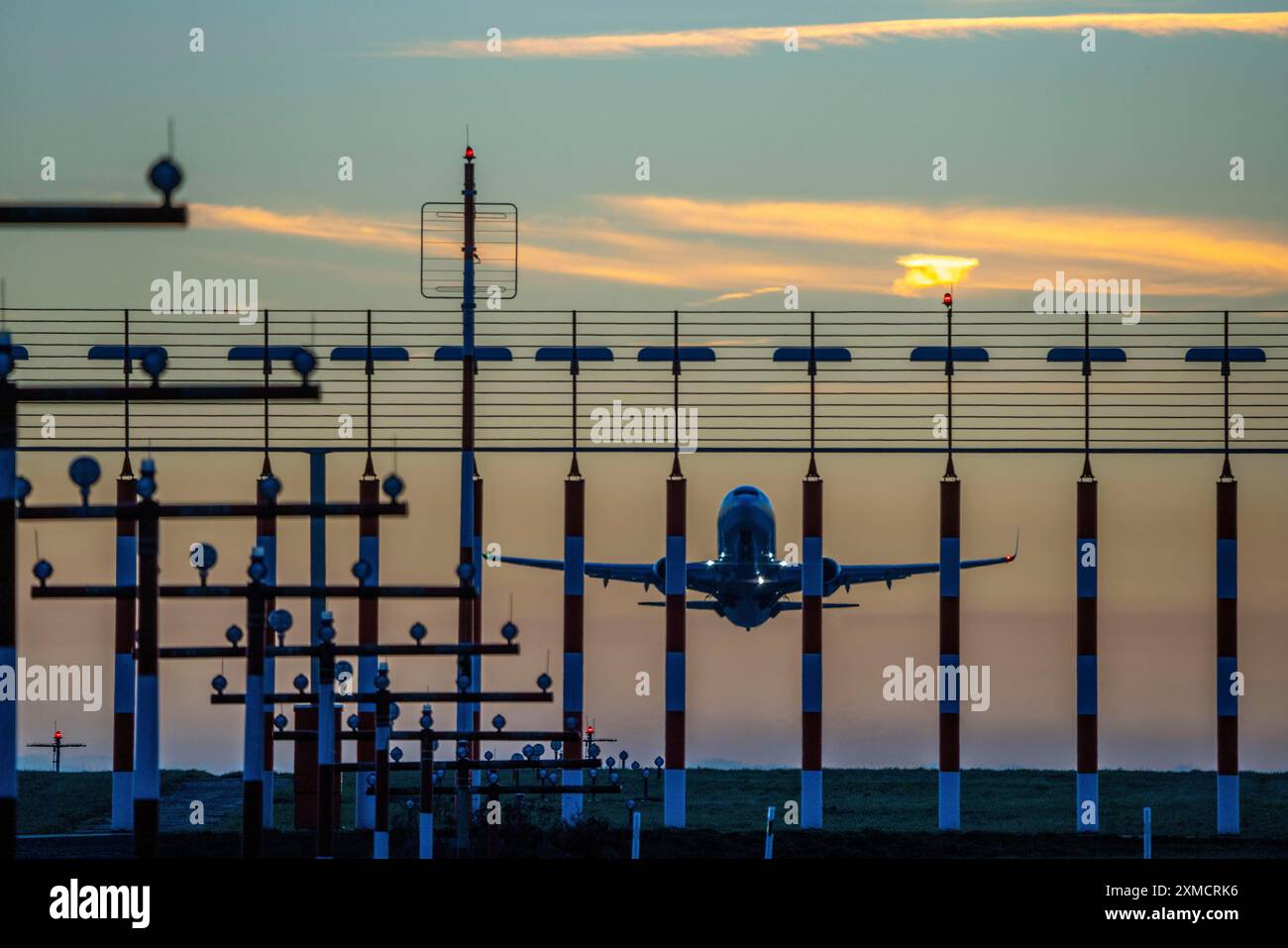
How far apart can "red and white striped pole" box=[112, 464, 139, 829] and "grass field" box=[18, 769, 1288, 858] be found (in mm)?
1930

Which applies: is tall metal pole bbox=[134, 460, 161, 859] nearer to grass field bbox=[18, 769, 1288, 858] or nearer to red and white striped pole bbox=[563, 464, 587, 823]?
grass field bbox=[18, 769, 1288, 858]

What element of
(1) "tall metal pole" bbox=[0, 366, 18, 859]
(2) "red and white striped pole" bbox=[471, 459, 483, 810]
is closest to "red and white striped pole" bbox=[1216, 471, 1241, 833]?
(2) "red and white striped pole" bbox=[471, 459, 483, 810]

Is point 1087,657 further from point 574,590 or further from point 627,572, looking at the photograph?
point 627,572

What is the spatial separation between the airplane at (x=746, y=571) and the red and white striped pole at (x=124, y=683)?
3198cm

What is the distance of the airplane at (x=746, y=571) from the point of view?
8962 centimetres

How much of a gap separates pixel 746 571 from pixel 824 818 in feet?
71.4

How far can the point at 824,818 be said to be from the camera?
226 ft

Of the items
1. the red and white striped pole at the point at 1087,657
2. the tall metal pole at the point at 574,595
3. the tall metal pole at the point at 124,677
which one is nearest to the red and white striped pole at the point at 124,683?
the tall metal pole at the point at 124,677

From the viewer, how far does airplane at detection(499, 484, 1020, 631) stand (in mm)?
89625
